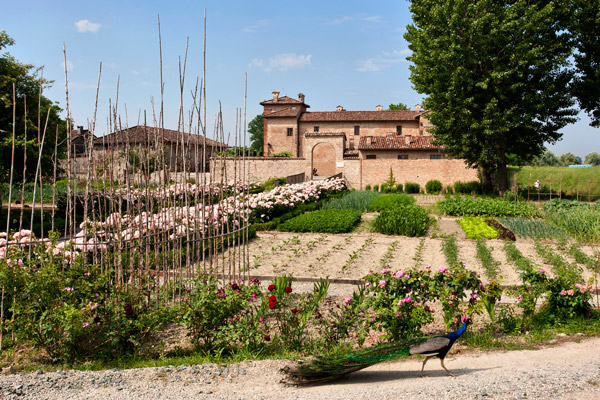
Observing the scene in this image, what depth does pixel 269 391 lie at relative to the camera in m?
3.73

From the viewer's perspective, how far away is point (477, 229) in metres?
12.7

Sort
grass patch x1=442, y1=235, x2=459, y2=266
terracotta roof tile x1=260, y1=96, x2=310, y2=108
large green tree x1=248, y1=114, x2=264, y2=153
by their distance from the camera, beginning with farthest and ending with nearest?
large green tree x1=248, y1=114, x2=264, y2=153
terracotta roof tile x1=260, y1=96, x2=310, y2=108
grass patch x1=442, y1=235, x2=459, y2=266

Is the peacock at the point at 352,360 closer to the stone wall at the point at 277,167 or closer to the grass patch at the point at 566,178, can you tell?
the grass patch at the point at 566,178

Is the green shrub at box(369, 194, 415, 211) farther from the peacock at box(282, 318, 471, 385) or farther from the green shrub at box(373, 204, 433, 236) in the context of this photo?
the peacock at box(282, 318, 471, 385)

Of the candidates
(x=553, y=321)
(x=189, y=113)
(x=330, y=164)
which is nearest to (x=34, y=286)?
(x=189, y=113)

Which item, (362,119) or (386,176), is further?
(362,119)

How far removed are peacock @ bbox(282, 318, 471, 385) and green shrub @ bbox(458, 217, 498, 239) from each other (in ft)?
27.4

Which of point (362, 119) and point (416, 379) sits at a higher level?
point (362, 119)

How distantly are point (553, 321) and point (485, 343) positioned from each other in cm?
108

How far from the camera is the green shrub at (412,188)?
28.3 metres

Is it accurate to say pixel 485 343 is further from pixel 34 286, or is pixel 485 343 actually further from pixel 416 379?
pixel 34 286

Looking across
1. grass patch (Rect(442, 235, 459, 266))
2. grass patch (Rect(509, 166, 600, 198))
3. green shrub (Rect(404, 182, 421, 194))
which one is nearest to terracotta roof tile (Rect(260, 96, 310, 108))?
green shrub (Rect(404, 182, 421, 194))

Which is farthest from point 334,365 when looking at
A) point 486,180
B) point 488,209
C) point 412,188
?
point 412,188

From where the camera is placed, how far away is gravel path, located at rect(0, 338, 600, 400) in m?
3.61
